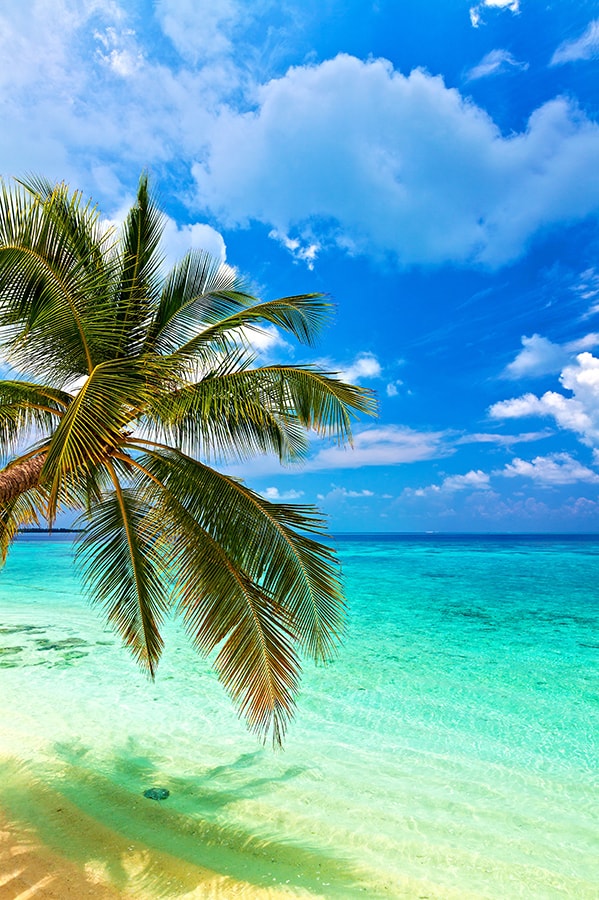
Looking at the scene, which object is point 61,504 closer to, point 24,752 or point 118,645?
point 24,752

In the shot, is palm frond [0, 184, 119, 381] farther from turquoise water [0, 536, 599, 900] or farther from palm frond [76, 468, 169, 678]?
turquoise water [0, 536, 599, 900]

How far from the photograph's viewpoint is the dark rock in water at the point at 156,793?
5520 mm

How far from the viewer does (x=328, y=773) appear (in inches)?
250

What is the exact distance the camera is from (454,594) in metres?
23.7

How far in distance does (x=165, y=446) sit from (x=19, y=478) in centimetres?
126

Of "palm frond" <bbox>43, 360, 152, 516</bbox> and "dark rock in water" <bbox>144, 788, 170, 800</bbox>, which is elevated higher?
"palm frond" <bbox>43, 360, 152, 516</bbox>

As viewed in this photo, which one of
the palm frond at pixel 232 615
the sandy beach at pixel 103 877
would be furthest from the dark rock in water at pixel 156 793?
the palm frond at pixel 232 615

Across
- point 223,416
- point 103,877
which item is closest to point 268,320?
point 223,416

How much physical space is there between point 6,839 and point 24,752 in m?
2.18

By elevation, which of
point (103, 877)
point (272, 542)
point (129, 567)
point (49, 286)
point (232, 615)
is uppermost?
point (49, 286)

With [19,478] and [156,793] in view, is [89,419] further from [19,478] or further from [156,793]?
[156,793]

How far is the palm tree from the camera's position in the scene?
419 centimetres

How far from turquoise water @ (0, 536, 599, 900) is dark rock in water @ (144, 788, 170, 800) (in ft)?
0.39

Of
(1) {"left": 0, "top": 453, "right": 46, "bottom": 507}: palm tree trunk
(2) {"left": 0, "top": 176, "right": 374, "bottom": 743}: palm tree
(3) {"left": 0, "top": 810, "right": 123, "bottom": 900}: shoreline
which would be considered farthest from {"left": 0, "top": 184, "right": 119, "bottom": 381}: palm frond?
(3) {"left": 0, "top": 810, "right": 123, "bottom": 900}: shoreline
